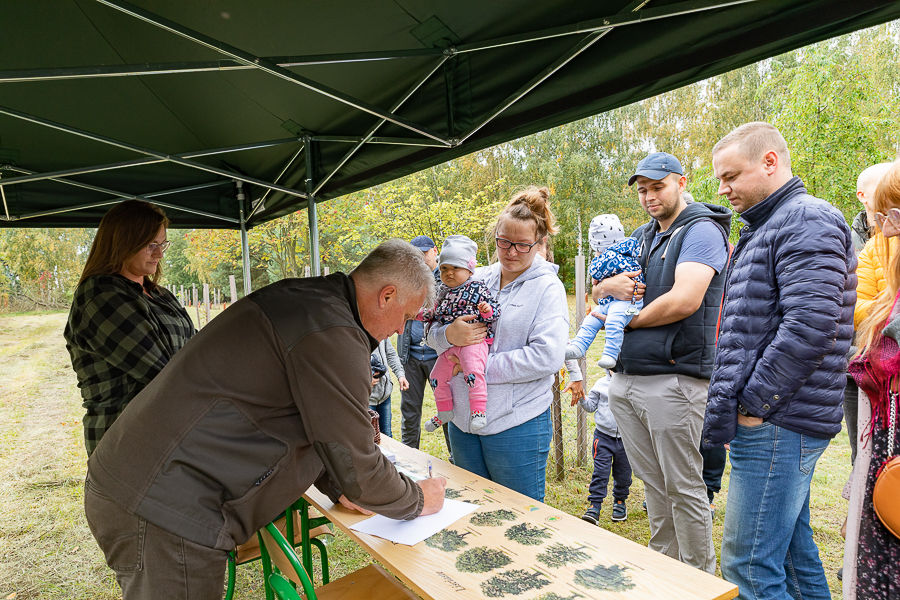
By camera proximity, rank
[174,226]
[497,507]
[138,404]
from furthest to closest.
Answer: [174,226] < [497,507] < [138,404]

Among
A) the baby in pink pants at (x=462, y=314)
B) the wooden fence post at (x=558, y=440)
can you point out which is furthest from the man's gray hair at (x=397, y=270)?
the wooden fence post at (x=558, y=440)

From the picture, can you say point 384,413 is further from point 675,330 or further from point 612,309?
point 675,330

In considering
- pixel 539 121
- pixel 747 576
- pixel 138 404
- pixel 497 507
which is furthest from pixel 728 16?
pixel 138 404

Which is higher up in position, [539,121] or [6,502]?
[539,121]

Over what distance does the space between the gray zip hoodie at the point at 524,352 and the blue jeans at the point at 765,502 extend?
0.68 meters

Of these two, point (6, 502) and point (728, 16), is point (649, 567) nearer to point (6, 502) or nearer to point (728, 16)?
point (728, 16)

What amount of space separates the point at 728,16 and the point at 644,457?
5.93 feet

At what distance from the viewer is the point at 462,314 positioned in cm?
231

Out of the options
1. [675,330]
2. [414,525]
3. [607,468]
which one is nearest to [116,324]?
[414,525]

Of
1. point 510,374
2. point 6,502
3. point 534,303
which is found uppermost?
point 534,303

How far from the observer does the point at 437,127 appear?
2.32 meters

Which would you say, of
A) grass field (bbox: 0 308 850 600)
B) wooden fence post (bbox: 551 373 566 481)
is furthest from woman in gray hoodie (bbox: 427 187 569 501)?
wooden fence post (bbox: 551 373 566 481)

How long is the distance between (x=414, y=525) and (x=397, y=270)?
77 cm

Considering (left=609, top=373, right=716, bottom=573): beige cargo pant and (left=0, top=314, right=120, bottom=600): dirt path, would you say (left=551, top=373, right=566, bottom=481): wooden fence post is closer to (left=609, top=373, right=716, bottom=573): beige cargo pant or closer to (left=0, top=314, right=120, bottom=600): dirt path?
(left=609, top=373, right=716, bottom=573): beige cargo pant
